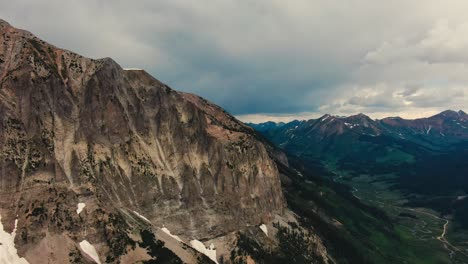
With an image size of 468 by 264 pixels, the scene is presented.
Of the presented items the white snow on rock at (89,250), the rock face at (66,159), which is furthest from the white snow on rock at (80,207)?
the white snow on rock at (89,250)

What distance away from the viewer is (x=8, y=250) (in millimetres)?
139500

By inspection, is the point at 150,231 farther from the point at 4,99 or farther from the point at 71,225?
the point at 4,99

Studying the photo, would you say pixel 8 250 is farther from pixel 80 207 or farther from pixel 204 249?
pixel 204 249

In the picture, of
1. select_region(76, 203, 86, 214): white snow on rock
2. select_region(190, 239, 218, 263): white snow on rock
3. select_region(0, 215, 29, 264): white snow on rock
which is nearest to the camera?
select_region(0, 215, 29, 264): white snow on rock

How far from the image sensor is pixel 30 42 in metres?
183

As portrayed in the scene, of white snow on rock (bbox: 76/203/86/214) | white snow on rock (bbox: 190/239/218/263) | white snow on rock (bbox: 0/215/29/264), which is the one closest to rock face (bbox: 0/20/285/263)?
white snow on rock (bbox: 76/203/86/214)

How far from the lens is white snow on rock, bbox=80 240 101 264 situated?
6058 inches

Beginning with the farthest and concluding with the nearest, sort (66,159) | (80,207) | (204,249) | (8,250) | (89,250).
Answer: (204,249)
(66,159)
(80,207)
(89,250)
(8,250)

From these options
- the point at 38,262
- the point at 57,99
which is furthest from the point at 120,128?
the point at 38,262

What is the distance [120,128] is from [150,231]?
48.7 metres

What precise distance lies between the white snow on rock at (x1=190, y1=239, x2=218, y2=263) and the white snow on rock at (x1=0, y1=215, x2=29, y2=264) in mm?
71991

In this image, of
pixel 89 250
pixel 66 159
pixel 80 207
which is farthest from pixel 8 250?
pixel 66 159

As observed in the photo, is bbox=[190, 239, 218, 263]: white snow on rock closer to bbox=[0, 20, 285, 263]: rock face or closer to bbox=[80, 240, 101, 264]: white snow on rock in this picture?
bbox=[0, 20, 285, 263]: rock face

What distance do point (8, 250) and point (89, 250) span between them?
86.4 feet
